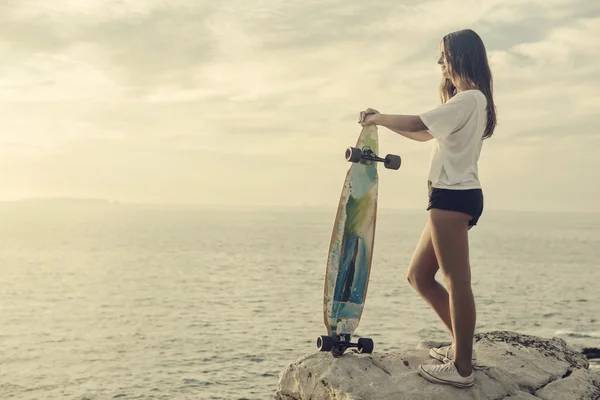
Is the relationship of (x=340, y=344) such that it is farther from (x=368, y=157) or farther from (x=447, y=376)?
(x=368, y=157)

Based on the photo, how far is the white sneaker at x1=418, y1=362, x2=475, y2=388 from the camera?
22.4 feet

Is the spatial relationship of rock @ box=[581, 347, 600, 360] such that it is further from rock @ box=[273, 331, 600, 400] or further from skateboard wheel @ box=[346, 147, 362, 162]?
skateboard wheel @ box=[346, 147, 362, 162]

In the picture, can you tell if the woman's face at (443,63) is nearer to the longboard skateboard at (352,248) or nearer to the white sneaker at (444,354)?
the longboard skateboard at (352,248)

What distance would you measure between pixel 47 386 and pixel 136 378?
2770 mm

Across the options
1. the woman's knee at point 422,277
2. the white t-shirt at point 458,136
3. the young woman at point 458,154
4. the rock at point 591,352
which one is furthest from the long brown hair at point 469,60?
the rock at point 591,352

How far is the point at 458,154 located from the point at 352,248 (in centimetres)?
170

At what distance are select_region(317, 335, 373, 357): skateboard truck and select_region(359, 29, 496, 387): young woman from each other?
1024 mm

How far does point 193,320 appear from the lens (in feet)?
107

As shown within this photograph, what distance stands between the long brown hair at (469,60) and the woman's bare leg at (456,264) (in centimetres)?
116

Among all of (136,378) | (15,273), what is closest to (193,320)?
(136,378)

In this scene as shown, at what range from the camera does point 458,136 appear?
21.0 feet

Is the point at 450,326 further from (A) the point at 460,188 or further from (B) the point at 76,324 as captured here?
(B) the point at 76,324

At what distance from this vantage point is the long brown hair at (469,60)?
641 centimetres

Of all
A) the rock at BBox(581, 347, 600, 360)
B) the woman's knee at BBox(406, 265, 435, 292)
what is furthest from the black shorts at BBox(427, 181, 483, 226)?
the rock at BBox(581, 347, 600, 360)
